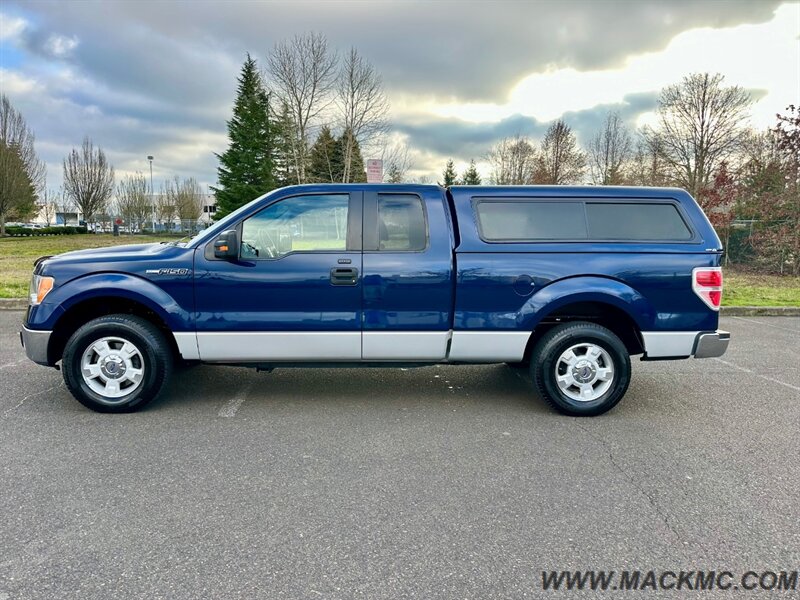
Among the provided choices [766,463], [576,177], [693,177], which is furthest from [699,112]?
[766,463]

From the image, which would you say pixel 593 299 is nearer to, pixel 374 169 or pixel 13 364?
pixel 13 364

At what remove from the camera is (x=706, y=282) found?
160 inches

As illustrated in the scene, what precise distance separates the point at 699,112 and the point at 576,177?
11.8 metres

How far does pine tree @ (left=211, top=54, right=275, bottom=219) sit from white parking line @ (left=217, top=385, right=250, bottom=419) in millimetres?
28156

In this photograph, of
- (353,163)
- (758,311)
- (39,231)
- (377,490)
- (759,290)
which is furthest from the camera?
(39,231)

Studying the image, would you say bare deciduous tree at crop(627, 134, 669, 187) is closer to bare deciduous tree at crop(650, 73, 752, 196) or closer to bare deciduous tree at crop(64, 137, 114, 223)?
bare deciduous tree at crop(650, 73, 752, 196)

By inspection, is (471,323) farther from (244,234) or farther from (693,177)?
(693,177)

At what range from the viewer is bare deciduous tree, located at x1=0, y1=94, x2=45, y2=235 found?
37.2 meters

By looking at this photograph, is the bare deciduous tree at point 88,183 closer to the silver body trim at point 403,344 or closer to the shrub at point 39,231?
the shrub at point 39,231

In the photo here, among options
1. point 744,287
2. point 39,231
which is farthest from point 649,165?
point 39,231

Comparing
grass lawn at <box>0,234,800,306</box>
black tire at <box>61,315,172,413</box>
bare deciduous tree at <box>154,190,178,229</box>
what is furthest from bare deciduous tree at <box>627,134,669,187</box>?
bare deciduous tree at <box>154,190,178,229</box>

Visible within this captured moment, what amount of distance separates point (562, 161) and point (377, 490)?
35087mm

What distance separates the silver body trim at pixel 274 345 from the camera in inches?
159

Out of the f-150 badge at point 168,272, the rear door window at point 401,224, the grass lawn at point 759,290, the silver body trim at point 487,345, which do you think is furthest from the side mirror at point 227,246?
the grass lawn at point 759,290
